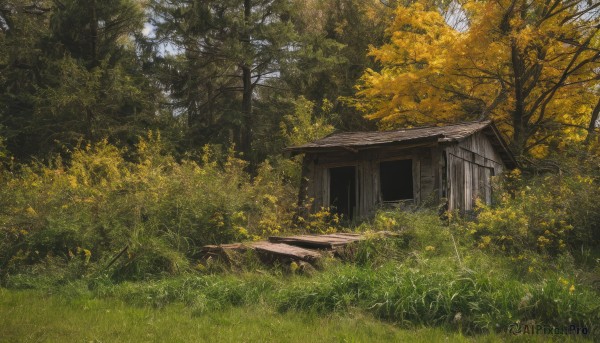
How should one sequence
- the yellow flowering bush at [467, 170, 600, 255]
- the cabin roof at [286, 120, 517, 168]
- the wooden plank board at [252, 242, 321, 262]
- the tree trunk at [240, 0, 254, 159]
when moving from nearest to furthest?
the wooden plank board at [252, 242, 321, 262] < the yellow flowering bush at [467, 170, 600, 255] < the cabin roof at [286, 120, 517, 168] < the tree trunk at [240, 0, 254, 159]

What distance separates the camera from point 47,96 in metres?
20.9

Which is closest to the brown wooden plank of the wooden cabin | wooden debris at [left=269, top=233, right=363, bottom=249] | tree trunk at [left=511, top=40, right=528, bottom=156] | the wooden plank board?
wooden debris at [left=269, top=233, right=363, bottom=249]

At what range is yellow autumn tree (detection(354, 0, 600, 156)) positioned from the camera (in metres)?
16.5

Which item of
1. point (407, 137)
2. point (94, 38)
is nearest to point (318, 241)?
point (407, 137)

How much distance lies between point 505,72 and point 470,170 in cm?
560

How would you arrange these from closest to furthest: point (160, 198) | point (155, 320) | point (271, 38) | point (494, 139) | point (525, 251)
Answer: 1. point (155, 320)
2. point (525, 251)
3. point (160, 198)
4. point (494, 139)
5. point (271, 38)

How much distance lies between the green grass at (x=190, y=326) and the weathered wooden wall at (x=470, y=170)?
8.07 meters

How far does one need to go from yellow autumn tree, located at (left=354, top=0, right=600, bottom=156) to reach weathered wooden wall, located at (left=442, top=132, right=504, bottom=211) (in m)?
2.21

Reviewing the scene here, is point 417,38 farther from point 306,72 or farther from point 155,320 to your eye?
point 155,320

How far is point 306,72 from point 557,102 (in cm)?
1061

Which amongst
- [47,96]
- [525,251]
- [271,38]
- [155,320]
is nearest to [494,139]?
[525,251]

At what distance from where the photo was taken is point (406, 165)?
688 inches

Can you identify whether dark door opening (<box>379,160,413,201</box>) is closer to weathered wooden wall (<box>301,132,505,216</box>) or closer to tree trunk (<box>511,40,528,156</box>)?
weathered wooden wall (<box>301,132,505,216</box>)

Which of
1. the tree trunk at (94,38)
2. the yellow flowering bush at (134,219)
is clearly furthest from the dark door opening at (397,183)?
the tree trunk at (94,38)
